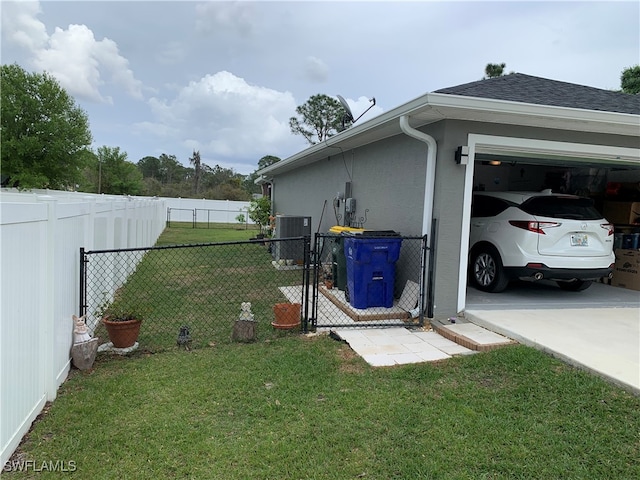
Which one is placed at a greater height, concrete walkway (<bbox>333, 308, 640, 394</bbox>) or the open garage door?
the open garage door

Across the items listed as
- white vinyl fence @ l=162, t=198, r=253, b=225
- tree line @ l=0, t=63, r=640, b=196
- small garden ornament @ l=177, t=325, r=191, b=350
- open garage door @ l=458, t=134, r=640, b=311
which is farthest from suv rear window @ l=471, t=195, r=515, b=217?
white vinyl fence @ l=162, t=198, r=253, b=225

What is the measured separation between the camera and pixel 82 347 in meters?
3.67

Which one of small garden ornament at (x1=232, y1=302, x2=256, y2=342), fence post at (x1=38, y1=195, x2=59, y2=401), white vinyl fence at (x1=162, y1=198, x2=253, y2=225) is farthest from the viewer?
white vinyl fence at (x1=162, y1=198, x2=253, y2=225)

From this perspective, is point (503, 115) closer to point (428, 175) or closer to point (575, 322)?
point (428, 175)

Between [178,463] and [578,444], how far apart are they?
2.50 metres

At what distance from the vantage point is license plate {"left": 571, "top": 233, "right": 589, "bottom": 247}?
5.38 m

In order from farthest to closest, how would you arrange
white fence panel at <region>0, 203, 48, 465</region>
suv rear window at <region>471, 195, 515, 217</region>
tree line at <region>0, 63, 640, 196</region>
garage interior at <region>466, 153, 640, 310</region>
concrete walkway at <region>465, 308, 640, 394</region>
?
tree line at <region>0, 63, 640, 196</region> < suv rear window at <region>471, 195, 515, 217</region> < garage interior at <region>466, 153, 640, 310</region> < concrete walkway at <region>465, 308, 640, 394</region> < white fence panel at <region>0, 203, 48, 465</region>

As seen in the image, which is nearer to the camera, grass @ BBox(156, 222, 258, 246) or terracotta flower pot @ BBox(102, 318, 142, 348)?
terracotta flower pot @ BBox(102, 318, 142, 348)

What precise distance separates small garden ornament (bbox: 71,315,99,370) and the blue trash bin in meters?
3.18

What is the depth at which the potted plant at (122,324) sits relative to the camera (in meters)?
4.10

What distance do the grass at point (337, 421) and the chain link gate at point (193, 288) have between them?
2.91 ft

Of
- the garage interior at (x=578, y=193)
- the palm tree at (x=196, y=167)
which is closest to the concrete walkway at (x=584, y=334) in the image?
the garage interior at (x=578, y=193)

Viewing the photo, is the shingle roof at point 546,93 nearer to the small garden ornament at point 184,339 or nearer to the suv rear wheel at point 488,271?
the suv rear wheel at point 488,271

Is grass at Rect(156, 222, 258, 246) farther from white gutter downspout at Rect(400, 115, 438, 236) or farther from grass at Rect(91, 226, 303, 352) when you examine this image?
white gutter downspout at Rect(400, 115, 438, 236)
